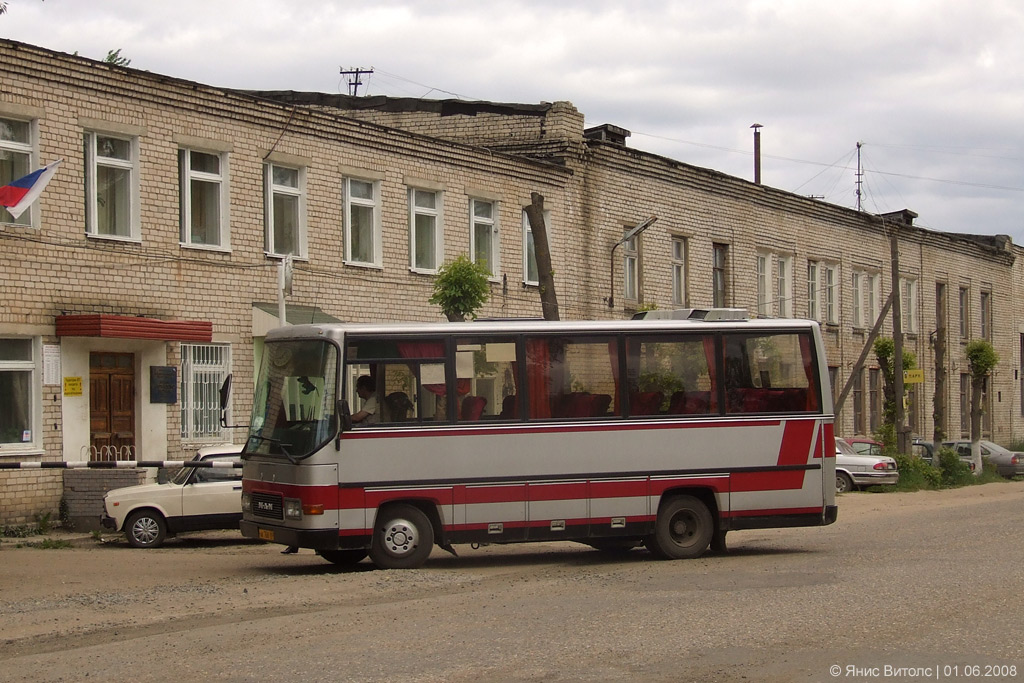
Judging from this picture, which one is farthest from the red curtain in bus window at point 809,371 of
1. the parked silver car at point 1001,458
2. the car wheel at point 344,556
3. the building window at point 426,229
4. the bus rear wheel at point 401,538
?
the parked silver car at point 1001,458

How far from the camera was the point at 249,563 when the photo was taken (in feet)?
52.7

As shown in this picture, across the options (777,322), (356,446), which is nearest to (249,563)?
(356,446)

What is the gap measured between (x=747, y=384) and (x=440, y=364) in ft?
12.5

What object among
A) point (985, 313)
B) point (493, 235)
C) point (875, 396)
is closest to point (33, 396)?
point (493, 235)

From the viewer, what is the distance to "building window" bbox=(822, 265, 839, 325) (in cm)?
4228

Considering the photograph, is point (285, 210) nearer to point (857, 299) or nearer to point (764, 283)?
point (764, 283)

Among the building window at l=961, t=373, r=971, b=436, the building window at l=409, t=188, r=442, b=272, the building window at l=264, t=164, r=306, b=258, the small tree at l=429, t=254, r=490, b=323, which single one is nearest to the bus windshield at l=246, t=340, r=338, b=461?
the small tree at l=429, t=254, r=490, b=323

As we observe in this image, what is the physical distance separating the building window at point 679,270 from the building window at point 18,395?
754 inches

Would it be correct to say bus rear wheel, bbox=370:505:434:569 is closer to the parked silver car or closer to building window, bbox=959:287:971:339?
the parked silver car

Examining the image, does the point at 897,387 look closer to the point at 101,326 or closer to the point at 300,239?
the point at 300,239

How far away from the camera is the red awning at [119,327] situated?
1978 centimetres

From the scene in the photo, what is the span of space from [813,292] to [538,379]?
28.1m

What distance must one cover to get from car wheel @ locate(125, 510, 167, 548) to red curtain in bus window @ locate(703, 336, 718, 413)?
26.3 ft

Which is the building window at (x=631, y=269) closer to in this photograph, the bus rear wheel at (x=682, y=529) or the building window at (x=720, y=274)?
the building window at (x=720, y=274)
